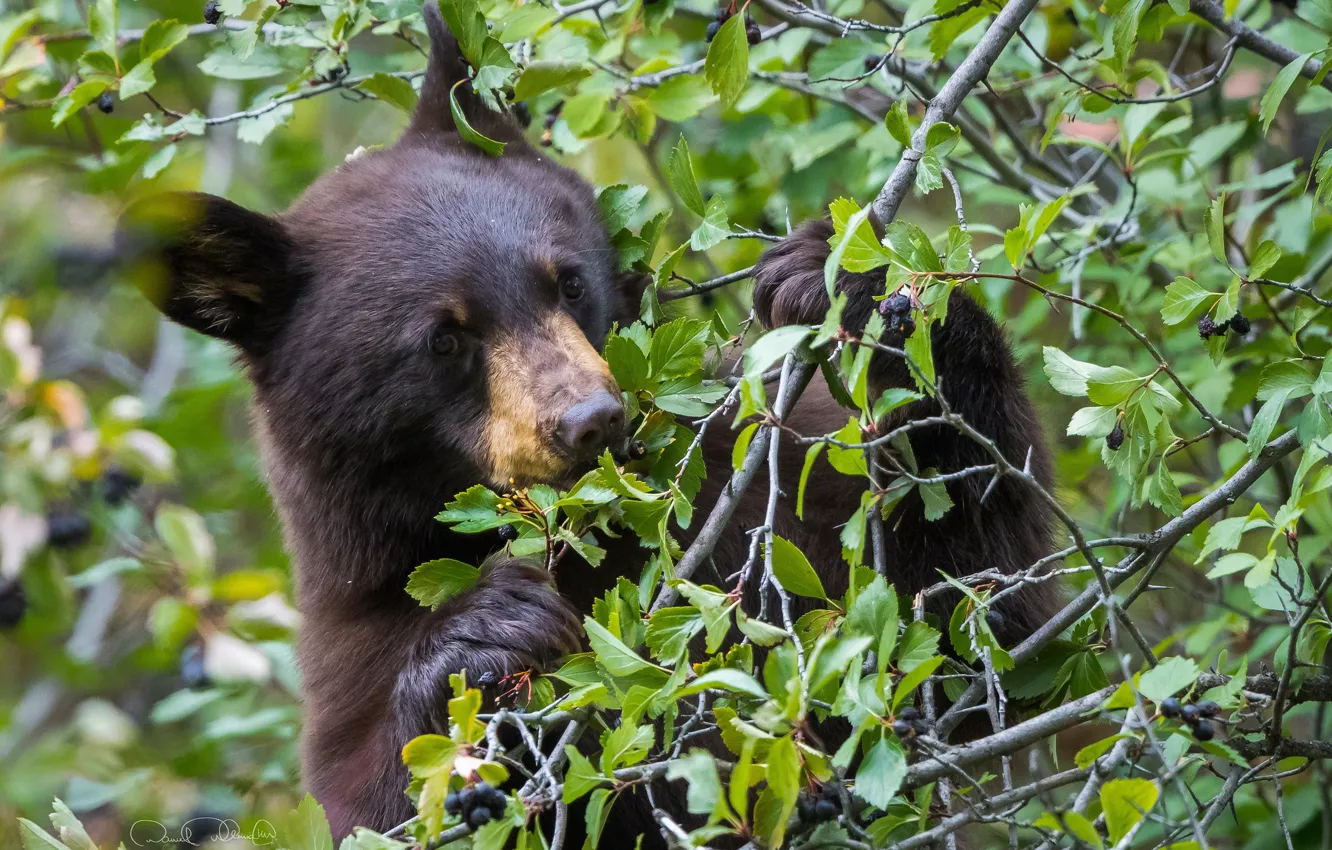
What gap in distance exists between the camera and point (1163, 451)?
2.53 meters

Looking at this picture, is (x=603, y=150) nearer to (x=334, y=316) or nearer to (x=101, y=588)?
(x=334, y=316)

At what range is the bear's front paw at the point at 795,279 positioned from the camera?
3023 millimetres

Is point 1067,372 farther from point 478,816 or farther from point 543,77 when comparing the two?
point 543,77

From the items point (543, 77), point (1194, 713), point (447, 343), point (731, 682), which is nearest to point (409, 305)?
point (447, 343)

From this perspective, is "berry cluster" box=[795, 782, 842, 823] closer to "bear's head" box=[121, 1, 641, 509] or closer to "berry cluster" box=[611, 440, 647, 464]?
"berry cluster" box=[611, 440, 647, 464]

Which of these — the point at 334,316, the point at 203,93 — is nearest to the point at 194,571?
the point at 334,316

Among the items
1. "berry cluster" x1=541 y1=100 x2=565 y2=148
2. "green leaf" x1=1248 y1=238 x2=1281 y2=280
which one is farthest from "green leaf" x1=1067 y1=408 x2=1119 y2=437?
"berry cluster" x1=541 y1=100 x2=565 y2=148

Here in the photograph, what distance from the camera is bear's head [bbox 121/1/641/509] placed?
330cm

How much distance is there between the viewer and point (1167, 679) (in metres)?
2.02

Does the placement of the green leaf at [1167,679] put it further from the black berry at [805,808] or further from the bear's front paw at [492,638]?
the bear's front paw at [492,638]

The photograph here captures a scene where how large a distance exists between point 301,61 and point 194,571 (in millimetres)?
1580

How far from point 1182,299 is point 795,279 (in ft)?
2.76

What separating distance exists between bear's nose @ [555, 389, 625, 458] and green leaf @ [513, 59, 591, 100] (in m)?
0.84

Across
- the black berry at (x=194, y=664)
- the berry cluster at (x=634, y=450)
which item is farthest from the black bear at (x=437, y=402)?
the black berry at (x=194, y=664)
